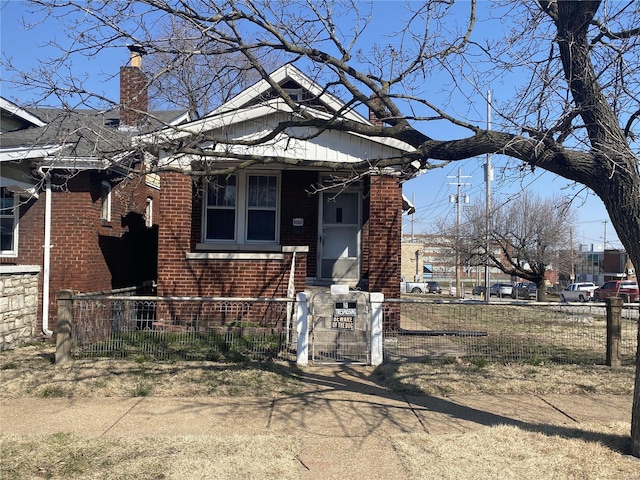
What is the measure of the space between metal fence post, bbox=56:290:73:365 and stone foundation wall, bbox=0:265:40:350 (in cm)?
197

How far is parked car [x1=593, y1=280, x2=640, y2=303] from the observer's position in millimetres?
31242

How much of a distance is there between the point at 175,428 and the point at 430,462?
2.50 m

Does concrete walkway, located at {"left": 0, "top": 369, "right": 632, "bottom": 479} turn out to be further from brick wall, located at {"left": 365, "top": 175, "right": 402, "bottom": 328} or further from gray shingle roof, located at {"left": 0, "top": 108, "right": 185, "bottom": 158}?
brick wall, located at {"left": 365, "top": 175, "right": 402, "bottom": 328}

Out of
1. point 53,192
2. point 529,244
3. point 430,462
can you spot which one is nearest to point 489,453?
point 430,462

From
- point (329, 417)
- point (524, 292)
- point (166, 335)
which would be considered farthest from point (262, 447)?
point (524, 292)

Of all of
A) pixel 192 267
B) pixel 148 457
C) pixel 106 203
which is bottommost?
pixel 148 457

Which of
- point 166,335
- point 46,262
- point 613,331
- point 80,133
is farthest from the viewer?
point 46,262

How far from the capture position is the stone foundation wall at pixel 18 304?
28.9ft

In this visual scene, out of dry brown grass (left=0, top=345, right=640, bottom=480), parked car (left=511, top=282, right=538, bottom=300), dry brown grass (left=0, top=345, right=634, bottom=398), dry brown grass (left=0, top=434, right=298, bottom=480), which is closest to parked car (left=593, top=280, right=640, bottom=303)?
parked car (left=511, top=282, right=538, bottom=300)

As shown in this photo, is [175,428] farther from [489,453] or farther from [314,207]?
[314,207]

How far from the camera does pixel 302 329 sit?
7770mm

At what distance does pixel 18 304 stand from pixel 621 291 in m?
34.0

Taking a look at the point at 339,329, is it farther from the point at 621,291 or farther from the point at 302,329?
the point at 621,291

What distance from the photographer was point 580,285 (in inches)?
1852
